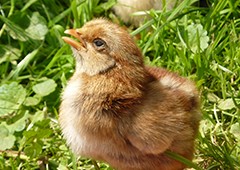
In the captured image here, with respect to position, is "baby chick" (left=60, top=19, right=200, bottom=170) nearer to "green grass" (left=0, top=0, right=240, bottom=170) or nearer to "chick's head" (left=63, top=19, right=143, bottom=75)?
"chick's head" (left=63, top=19, right=143, bottom=75)

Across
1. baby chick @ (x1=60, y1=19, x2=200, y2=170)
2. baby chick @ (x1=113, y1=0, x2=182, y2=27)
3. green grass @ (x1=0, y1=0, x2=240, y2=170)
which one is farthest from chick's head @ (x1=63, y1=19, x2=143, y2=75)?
baby chick @ (x1=113, y1=0, x2=182, y2=27)

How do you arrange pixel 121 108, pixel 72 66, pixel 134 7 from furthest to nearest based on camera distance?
pixel 134 7, pixel 72 66, pixel 121 108

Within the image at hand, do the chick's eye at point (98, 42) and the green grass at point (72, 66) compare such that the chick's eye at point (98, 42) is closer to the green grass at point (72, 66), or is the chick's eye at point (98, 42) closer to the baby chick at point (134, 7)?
the green grass at point (72, 66)

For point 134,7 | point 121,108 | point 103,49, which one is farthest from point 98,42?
point 134,7

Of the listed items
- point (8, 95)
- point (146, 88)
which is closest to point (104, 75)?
point (146, 88)

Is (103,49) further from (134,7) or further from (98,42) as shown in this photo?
Result: (134,7)

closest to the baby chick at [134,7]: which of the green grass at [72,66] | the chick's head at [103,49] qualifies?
the green grass at [72,66]
